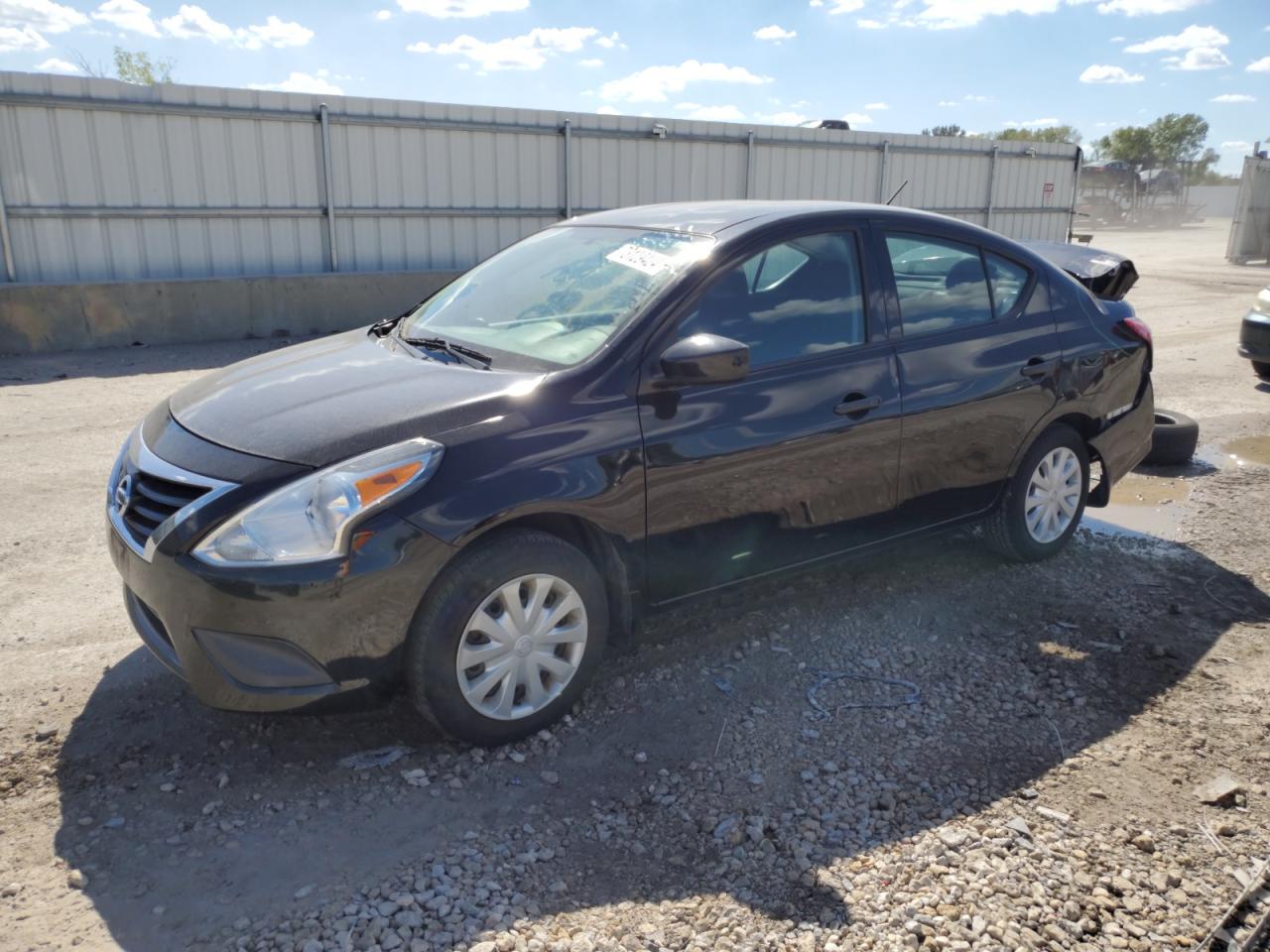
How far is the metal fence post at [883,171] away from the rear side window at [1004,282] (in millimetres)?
14817

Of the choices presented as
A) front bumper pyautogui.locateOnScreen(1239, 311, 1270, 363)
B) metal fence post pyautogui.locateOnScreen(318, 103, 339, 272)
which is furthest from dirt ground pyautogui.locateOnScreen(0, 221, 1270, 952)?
metal fence post pyautogui.locateOnScreen(318, 103, 339, 272)

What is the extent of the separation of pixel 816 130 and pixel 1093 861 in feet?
54.5

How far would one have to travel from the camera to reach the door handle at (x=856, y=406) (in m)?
4.07

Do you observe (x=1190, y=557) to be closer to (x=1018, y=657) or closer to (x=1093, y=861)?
(x=1018, y=657)

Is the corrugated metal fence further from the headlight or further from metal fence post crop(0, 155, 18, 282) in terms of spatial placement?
the headlight

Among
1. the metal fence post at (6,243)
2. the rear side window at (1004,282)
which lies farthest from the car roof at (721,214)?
the metal fence post at (6,243)

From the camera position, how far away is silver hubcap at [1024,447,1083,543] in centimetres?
499

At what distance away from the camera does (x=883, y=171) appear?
1906cm

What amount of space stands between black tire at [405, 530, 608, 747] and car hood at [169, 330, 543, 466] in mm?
431

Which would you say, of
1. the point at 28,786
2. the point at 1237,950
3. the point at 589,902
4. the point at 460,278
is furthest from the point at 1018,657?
the point at 28,786

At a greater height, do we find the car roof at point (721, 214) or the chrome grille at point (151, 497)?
the car roof at point (721, 214)

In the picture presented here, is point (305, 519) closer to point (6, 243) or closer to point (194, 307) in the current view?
point (194, 307)

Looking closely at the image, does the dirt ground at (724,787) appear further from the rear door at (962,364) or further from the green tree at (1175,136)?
the green tree at (1175,136)

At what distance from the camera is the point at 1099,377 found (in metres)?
5.07
